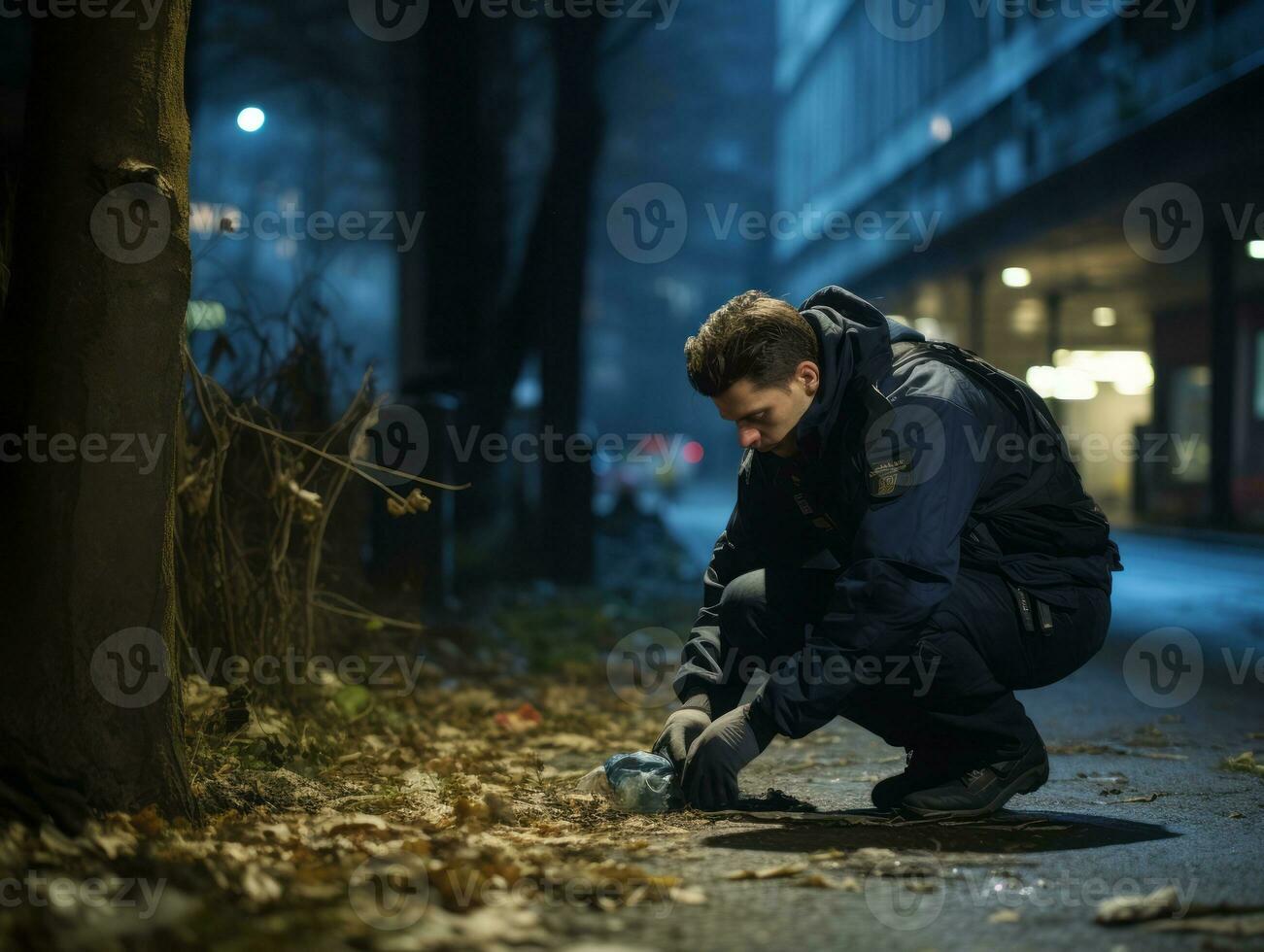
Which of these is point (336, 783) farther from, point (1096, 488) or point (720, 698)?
point (1096, 488)

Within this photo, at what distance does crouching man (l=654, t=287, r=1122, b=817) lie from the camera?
363 centimetres

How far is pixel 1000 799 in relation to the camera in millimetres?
3912

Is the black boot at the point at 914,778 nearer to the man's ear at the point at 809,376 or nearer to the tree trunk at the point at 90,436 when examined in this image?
the man's ear at the point at 809,376

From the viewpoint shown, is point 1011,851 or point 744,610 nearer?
point 1011,851

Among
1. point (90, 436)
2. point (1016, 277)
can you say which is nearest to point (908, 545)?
point (90, 436)

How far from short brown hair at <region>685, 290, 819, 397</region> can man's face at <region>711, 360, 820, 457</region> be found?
0.06ft

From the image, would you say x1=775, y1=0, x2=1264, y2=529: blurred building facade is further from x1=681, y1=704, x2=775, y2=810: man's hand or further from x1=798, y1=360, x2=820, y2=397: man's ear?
x1=681, y1=704, x2=775, y2=810: man's hand

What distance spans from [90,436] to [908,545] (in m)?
2.11

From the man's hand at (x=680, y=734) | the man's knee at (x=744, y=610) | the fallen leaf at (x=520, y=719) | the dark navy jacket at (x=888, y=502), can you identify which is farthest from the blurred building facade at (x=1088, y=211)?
the man's hand at (x=680, y=734)

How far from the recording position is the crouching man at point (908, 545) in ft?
11.9

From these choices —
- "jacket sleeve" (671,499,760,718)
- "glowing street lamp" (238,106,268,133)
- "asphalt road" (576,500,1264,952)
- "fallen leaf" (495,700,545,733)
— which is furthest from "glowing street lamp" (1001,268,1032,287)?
"jacket sleeve" (671,499,760,718)

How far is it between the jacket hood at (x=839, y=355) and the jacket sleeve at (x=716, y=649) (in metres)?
0.53

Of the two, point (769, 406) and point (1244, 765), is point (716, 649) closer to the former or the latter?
point (769, 406)

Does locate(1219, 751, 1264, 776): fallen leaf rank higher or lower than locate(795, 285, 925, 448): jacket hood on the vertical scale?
lower
